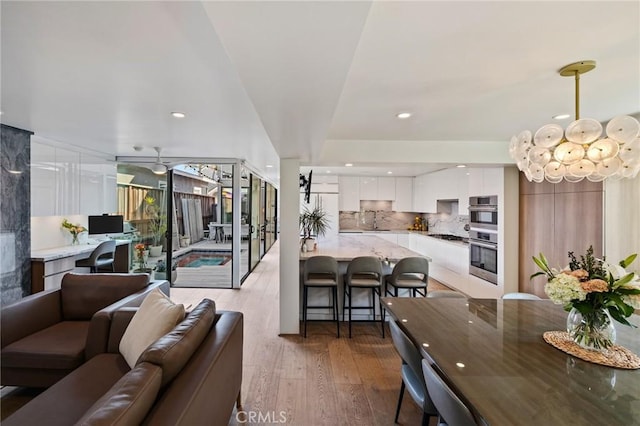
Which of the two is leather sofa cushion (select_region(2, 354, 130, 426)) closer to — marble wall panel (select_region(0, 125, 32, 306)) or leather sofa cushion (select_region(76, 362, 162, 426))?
leather sofa cushion (select_region(76, 362, 162, 426))

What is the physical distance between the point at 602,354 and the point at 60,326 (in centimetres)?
389

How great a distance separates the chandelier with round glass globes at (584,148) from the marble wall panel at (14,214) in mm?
5186

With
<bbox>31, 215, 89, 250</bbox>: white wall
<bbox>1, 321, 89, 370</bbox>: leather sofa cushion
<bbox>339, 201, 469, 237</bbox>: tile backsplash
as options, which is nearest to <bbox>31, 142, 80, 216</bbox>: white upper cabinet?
<bbox>31, 215, 89, 250</bbox>: white wall

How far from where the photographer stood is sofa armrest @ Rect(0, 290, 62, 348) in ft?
7.38

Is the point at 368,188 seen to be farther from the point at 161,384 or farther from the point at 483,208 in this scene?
the point at 161,384

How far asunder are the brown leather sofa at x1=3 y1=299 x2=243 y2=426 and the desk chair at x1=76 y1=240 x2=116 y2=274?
260 cm

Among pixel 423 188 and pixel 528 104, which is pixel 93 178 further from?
pixel 423 188

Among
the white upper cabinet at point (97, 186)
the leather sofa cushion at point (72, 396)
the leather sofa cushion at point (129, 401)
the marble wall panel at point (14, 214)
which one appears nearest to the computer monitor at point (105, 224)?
the white upper cabinet at point (97, 186)

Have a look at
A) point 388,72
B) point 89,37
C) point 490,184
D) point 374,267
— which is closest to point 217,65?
point 89,37

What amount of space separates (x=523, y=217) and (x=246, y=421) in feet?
13.8

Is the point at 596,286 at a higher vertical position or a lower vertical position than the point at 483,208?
lower

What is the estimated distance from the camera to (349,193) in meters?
7.66

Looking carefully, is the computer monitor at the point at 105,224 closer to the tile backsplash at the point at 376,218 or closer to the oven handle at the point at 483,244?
the tile backsplash at the point at 376,218

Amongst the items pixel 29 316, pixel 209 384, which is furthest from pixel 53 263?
pixel 209 384
